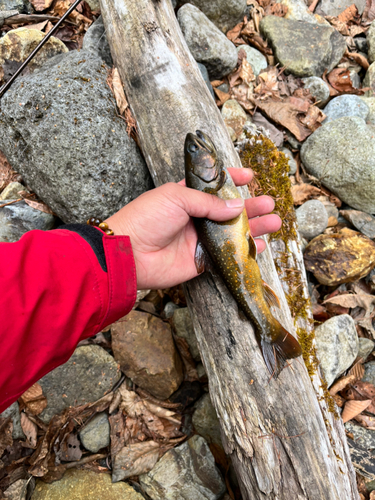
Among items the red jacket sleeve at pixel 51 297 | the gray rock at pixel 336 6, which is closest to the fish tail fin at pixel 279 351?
the red jacket sleeve at pixel 51 297

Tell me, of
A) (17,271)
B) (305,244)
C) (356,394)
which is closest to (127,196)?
(17,271)

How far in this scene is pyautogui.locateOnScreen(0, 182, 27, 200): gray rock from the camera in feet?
13.0

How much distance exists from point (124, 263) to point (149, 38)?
2.79 metres

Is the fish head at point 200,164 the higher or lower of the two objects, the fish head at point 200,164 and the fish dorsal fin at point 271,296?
the higher

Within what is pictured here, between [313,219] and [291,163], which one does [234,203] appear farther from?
[291,163]

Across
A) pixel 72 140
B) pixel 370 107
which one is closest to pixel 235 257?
pixel 72 140

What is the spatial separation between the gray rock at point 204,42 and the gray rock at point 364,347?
4.56m

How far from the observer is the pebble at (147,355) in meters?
3.76

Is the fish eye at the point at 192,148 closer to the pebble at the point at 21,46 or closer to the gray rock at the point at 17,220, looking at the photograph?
the gray rock at the point at 17,220

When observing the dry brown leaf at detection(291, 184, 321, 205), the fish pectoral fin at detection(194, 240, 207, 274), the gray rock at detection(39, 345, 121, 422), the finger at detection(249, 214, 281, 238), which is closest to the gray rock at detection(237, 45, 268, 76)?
the dry brown leaf at detection(291, 184, 321, 205)

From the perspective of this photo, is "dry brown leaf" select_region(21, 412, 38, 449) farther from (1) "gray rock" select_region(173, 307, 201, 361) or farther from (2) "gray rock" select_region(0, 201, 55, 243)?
(2) "gray rock" select_region(0, 201, 55, 243)

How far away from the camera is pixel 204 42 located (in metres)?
4.59

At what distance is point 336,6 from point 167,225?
6947 mm

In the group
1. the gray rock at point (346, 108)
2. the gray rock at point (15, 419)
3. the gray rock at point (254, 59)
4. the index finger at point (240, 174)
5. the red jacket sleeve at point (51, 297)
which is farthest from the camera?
the gray rock at point (254, 59)
